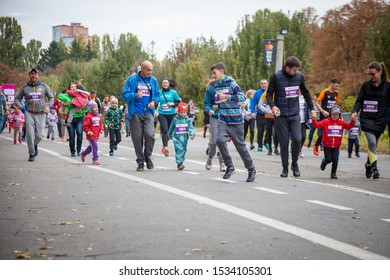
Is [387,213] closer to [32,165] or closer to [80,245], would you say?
[80,245]

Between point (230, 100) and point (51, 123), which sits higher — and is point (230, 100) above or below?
above

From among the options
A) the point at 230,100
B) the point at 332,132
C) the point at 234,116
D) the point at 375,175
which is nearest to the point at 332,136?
the point at 332,132

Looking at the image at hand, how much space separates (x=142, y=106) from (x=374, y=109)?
4227mm

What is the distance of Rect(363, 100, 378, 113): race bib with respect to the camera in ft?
46.8

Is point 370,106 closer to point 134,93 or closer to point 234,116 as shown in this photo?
point 234,116

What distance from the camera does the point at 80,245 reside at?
673 centimetres

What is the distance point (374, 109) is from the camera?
14.3m

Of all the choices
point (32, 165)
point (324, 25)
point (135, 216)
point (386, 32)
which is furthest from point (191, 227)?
point (324, 25)

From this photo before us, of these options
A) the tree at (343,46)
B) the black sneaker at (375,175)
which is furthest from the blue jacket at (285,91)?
the tree at (343,46)

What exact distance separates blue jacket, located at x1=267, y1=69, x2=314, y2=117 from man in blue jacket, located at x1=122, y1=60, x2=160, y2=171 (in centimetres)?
231

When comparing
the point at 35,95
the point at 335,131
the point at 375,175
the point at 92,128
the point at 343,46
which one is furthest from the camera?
the point at 343,46

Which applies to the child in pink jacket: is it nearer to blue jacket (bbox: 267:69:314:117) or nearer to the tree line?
blue jacket (bbox: 267:69:314:117)

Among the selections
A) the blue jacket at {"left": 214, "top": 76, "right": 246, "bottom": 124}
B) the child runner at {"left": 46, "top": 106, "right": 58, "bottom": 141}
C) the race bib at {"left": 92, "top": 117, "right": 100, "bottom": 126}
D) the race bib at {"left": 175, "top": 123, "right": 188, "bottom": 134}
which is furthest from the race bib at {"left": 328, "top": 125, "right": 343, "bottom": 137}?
the child runner at {"left": 46, "top": 106, "right": 58, "bottom": 141}

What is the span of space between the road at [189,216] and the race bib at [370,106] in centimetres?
123
